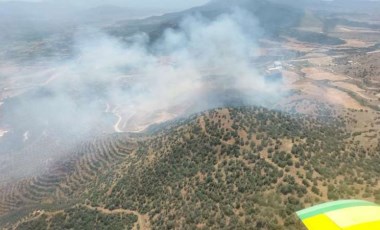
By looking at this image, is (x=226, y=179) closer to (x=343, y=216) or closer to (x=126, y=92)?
(x=343, y=216)

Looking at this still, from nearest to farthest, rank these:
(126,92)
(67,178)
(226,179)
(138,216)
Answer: (226,179)
(138,216)
(67,178)
(126,92)

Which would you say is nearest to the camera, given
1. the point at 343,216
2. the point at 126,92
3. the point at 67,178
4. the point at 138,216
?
the point at 343,216

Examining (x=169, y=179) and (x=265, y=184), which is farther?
(x=169, y=179)

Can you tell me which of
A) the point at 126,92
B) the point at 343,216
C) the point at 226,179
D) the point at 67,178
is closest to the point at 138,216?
the point at 226,179

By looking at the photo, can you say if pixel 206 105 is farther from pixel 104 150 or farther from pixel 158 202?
pixel 158 202

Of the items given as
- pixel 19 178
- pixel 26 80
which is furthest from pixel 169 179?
pixel 26 80

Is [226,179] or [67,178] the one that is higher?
[226,179]
